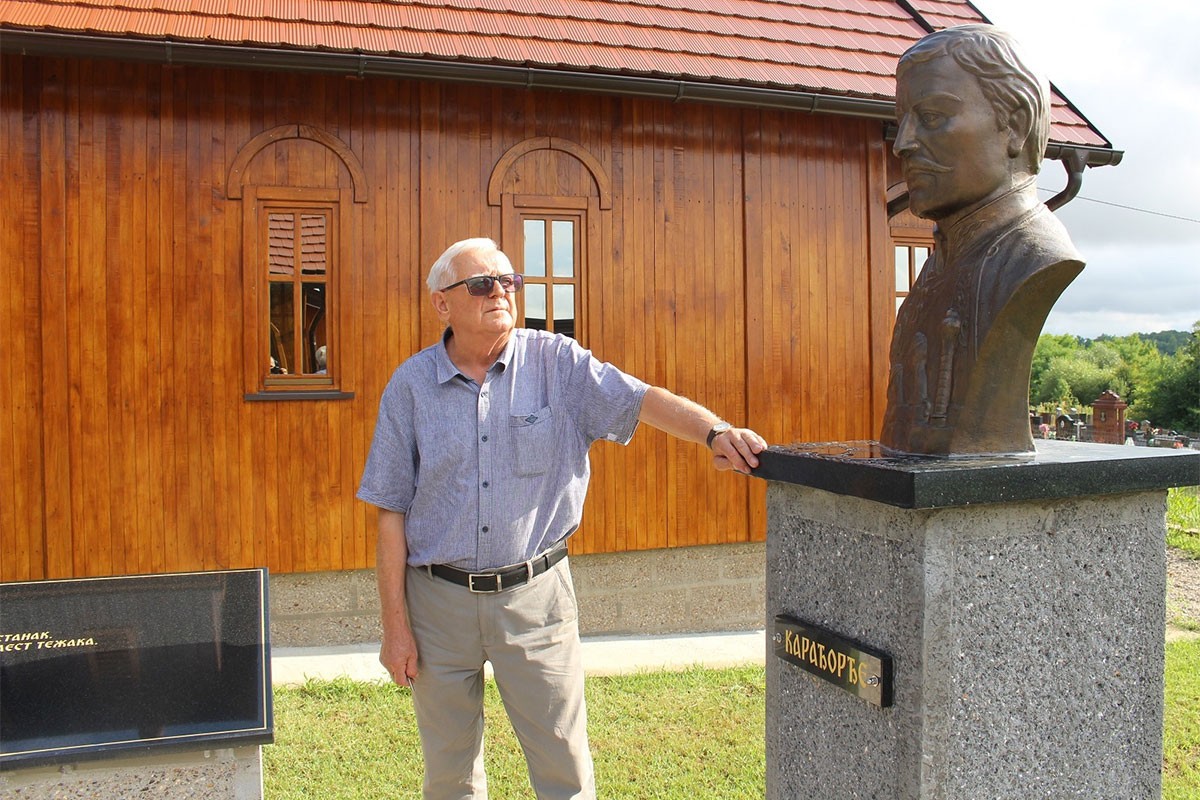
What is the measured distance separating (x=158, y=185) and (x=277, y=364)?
1.37 meters

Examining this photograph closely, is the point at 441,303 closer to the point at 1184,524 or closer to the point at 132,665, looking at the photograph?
the point at 132,665

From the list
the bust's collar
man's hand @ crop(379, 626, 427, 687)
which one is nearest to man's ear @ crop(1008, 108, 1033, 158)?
the bust's collar

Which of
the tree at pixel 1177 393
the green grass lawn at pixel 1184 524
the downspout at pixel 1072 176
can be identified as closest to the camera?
the downspout at pixel 1072 176

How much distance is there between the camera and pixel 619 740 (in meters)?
4.44

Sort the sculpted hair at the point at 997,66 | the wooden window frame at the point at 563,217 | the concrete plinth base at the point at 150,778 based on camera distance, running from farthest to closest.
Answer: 1. the wooden window frame at the point at 563,217
2. the concrete plinth base at the point at 150,778
3. the sculpted hair at the point at 997,66

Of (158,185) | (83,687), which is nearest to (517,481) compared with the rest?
(83,687)

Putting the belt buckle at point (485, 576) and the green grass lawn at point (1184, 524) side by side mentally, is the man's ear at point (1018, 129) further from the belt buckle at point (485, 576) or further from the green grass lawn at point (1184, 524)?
the green grass lawn at point (1184, 524)

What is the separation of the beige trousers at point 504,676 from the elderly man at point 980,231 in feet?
4.27

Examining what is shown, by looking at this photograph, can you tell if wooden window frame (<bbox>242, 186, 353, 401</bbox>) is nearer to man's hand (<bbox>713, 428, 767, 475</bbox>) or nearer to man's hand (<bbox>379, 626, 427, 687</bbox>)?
man's hand (<bbox>379, 626, 427, 687</bbox>)

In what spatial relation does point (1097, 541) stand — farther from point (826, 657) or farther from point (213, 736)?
point (213, 736)

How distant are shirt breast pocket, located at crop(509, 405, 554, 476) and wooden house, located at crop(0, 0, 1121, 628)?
3417 millimetres

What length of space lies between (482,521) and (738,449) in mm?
854

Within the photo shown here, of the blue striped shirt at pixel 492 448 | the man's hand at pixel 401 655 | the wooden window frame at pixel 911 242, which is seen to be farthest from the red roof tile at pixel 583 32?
the man's hand at pixel 401 655

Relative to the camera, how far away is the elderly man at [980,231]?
7.95 ft
